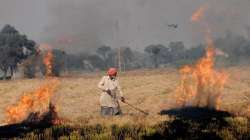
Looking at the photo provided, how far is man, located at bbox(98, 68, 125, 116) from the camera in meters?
17.5

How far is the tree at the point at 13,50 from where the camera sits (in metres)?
90.2

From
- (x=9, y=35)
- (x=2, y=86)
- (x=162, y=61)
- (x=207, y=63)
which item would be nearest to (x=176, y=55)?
(x=162, y=61)

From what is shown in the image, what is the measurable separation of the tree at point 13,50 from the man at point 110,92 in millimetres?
73878

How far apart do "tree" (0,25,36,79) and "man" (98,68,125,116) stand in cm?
7388

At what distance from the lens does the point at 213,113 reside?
624 inches

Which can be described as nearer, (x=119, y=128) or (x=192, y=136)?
(x=192, y=136)

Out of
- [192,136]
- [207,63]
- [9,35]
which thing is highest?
[9,35]

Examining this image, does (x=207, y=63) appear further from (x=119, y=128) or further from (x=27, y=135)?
(x=27, y=135)

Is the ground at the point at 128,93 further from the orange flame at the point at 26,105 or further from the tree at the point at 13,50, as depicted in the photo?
the tree at the point at 13,50

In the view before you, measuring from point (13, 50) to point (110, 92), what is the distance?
7666 cm

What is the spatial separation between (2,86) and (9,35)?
178 feet

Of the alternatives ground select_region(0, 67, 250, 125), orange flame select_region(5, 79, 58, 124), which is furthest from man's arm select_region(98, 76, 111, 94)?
ground select_region(0, 67, 250, 125)

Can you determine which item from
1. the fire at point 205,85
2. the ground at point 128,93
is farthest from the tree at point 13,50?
the fire at point 205,85

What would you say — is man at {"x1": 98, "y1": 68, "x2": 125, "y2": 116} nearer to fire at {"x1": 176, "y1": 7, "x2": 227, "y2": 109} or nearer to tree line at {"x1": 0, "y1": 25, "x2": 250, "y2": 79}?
fire at {"x1": 176, "y1": 7, "x2": 227, "y2": 109}
